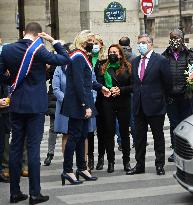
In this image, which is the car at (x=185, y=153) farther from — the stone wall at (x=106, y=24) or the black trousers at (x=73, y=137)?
the stone wall at (x=106, y=24)

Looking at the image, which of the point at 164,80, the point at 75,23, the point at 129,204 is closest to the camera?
the point at 129,204

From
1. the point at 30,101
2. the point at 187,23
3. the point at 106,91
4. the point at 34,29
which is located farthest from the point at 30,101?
the point at 187,23

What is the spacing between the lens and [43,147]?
1473cm

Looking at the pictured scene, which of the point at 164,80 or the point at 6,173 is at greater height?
the point at 164,80

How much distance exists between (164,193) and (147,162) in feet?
9.09

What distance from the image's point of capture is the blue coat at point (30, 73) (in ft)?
28.4

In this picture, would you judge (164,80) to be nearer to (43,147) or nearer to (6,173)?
(6,173)

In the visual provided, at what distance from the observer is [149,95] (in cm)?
1059

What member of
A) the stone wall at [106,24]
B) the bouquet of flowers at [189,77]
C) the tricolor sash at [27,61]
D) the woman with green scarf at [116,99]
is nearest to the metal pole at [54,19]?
the stone wall at [106,24]

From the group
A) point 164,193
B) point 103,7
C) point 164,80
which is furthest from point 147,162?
point 103,7

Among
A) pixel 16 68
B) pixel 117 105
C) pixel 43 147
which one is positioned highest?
pixel 16 68

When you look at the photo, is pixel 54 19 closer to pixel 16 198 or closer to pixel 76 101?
pixel 76 101

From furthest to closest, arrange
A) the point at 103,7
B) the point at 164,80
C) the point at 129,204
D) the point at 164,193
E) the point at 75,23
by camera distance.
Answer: the point at 75,23 < the point at 103,7 < the point at 164,80 < the point at 164,193 < the point at 129,204

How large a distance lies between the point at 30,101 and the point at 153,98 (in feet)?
8.11
